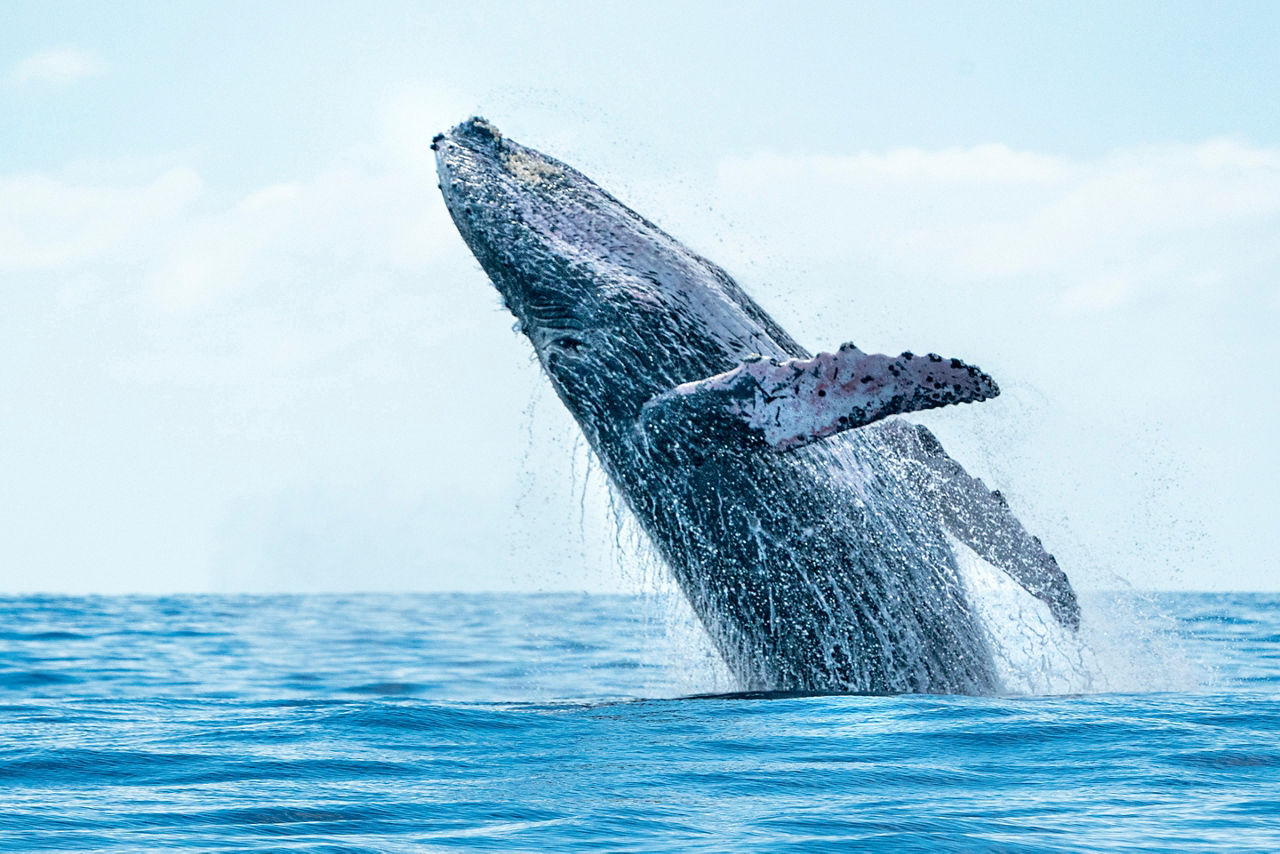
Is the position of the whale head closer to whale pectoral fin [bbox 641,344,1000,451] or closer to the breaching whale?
the breaching whale

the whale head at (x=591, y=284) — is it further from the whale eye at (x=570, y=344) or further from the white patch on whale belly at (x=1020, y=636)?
the white patch on whale belly at (x=1020, y=636)

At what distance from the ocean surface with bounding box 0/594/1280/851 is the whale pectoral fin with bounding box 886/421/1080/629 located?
70 centimetres

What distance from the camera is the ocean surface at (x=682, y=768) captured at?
19.6 feet

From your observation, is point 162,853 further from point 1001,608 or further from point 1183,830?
point 1001,608

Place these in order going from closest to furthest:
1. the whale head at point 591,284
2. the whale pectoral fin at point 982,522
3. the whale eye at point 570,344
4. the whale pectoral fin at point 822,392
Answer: the whale pectoral fin at point 822,392 < the whale head at point 591,284 < the whale eye at point 570,344 < the whale pectoral fin at point 982,522

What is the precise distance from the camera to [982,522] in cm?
1020

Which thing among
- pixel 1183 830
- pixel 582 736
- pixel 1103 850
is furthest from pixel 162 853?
pixel 1183 830

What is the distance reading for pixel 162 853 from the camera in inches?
228

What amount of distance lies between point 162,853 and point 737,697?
4.61m

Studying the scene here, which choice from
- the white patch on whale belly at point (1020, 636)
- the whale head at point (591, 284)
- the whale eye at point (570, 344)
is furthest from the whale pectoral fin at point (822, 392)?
the white patch on whale belly at point (1020, 636)

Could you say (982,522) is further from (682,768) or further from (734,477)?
(682,768)

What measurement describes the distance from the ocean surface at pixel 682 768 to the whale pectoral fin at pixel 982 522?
696 mm

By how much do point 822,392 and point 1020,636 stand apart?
349cm

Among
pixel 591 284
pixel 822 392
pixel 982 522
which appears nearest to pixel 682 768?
pixel 822 392
